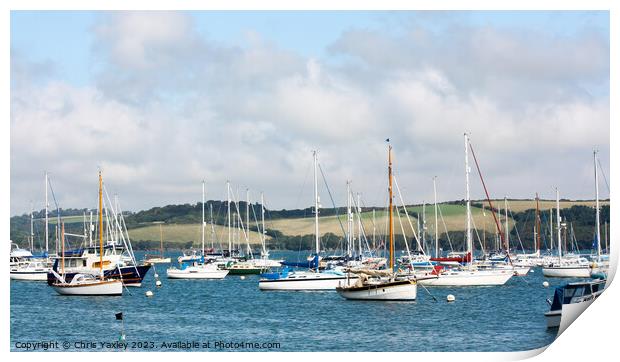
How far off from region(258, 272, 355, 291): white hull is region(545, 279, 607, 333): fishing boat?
20.1 metres

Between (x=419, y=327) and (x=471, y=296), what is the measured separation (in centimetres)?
1365

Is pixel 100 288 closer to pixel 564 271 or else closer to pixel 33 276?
pixel 33 276

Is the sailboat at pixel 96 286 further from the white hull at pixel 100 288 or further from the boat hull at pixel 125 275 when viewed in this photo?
the boat hull at pixel 125 275

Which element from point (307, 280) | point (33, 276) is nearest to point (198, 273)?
point (33, 276)

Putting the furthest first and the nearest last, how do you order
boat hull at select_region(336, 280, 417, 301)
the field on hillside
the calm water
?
the field on hillside
boat hull at select_region(336, 280, 417, 301)
the calm water

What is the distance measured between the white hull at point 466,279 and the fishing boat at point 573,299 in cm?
2107

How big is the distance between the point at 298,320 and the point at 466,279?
706 inches

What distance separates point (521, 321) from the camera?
35.4 m

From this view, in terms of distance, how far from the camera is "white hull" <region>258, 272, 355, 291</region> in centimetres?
5028

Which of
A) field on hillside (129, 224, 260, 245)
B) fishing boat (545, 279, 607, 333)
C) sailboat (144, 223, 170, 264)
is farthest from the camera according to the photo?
field on hillside (129, 224, 260, 245)

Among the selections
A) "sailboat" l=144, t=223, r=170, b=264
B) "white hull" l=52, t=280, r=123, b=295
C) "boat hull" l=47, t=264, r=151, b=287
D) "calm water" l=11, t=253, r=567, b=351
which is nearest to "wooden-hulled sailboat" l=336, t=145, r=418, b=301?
"calm water" l=11, t=253, r=567, b=351

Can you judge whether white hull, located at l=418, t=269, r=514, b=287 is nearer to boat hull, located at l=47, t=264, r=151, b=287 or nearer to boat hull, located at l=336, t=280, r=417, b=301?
boat hull, located at l=336, t=280, r=417, b=301
